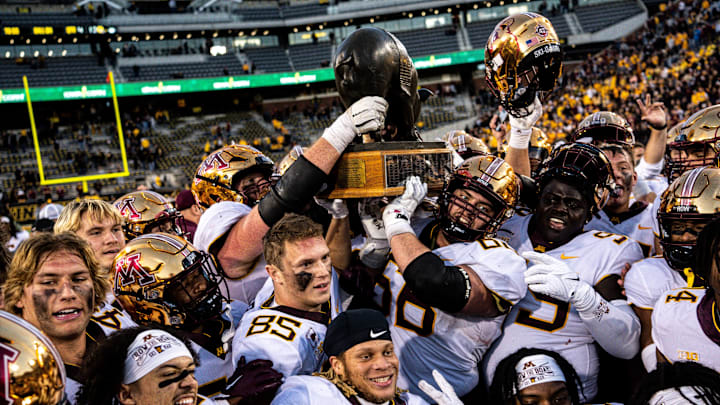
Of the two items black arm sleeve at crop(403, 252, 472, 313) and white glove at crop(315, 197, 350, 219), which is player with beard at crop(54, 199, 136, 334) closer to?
white glove at crop(315, 197, 350, 219)

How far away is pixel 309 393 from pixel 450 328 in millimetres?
891

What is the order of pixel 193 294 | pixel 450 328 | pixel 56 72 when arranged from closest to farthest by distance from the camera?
pixel 193 294, pixel 450 328, pixel 56 72

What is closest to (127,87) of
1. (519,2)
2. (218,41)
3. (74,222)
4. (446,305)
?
(218,41)

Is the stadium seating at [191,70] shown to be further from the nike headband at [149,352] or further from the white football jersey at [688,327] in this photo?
the white football jersey at [688,327]

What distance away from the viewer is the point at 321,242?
2.54 m

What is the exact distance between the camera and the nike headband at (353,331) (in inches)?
87.7

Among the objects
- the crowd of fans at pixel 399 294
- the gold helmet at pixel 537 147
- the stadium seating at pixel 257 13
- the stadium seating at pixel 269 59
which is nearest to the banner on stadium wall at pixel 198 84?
the stadium seating at pixel 269 59

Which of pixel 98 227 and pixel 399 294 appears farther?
pixel 98 227

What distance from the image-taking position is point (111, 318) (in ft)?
8.07

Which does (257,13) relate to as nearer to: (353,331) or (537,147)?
(537,147)

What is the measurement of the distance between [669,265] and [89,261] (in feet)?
8.68

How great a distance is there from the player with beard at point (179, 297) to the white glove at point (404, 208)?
34.8 inches

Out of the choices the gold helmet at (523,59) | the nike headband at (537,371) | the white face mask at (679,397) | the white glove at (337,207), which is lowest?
the nike headband at (537,371)

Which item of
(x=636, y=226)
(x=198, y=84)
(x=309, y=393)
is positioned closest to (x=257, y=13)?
(x=198, y=84)
